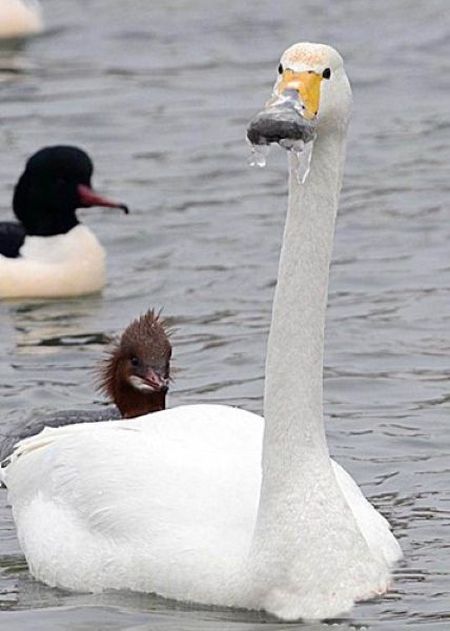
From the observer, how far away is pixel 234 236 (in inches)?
603

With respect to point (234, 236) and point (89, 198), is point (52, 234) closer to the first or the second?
point (89, 198)

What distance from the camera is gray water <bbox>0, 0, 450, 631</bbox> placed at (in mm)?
9367

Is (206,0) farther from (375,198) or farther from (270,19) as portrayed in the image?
(375,198)

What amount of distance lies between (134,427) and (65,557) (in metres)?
0.60

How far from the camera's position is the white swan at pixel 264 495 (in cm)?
749

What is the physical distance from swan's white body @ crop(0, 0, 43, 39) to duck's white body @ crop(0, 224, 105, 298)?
24.9 feet

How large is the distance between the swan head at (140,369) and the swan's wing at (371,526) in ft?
5.30

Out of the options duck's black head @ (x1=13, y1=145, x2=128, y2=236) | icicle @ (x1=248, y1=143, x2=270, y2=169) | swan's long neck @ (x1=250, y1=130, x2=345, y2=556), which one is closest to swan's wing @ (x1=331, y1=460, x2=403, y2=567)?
swan's long neck @ (x1=250, y1=130, x2=345, y2=556)

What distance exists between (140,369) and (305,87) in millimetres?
3029

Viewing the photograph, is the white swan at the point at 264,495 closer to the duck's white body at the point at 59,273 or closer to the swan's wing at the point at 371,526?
the swan's wing at the point at 371,526

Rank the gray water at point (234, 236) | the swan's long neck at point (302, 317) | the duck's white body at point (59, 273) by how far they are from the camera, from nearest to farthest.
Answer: the swan's long neck at point (302, 317)
the gray water at point (234, 236)
the duck's white body at point (59, 273)

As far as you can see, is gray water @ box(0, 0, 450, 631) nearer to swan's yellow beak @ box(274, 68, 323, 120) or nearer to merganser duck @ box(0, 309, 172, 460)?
merganser duck @ box(0, 309, 172, 460)

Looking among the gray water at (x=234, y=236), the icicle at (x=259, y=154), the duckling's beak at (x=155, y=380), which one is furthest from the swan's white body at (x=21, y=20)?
the icicle at (x=259, y=154)

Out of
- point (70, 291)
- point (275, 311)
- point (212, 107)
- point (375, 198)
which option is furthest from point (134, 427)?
point (212, 107)
